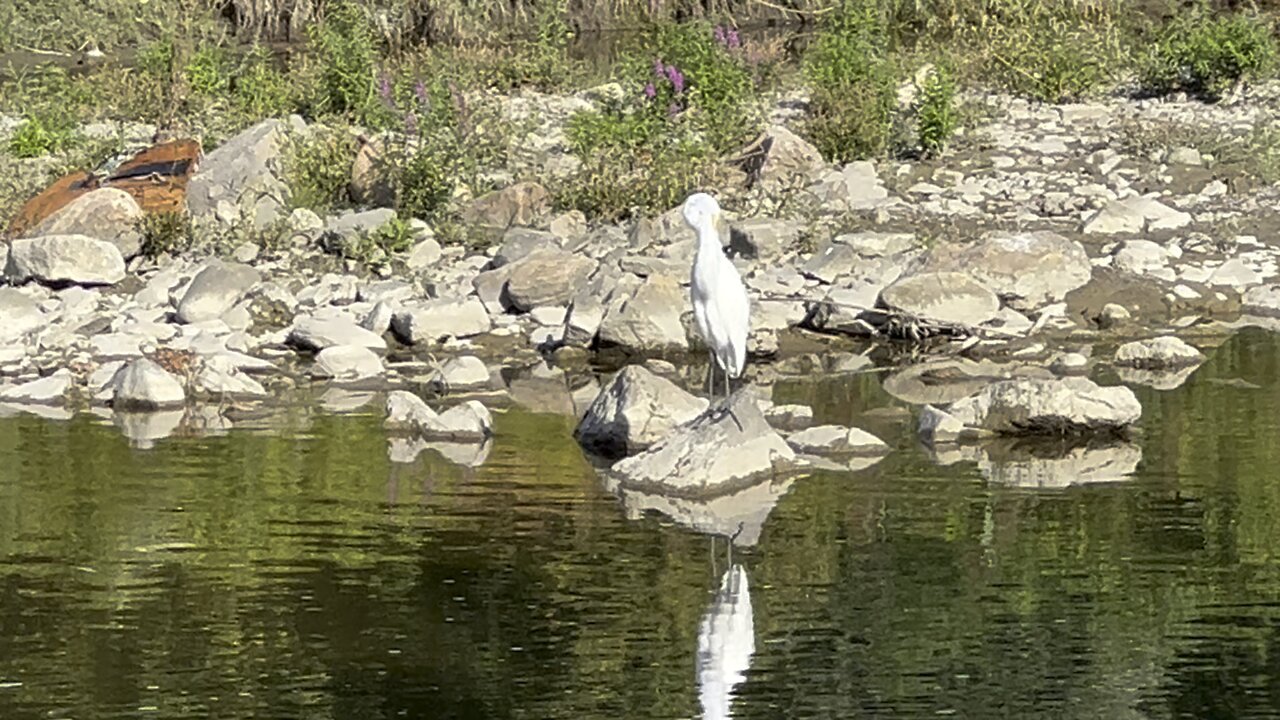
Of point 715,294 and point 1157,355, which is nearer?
point 715,294

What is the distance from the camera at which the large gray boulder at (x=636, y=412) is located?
11.3 m

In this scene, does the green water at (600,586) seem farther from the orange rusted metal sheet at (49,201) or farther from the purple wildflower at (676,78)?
the purple wildflower at (676,78)

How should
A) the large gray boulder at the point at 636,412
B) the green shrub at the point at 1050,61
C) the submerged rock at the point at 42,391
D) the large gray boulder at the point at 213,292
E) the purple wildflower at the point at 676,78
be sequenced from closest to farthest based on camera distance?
the large gray boulder at the point at 636,412 < the submerged rock at the point at 42,391 < the large gray boulder at the point at 213,292 < the purple wildflower at the point at 676,78 < the green shrub at the point at 1050,61

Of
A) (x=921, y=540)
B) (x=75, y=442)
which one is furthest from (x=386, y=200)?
(x=921, y=540)

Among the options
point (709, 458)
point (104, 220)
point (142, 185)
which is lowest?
point (709, 458)

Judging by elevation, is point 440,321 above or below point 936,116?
below

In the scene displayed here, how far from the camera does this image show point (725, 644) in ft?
26.8

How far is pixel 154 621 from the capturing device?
28.1 ft

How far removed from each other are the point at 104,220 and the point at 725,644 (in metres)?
9.29

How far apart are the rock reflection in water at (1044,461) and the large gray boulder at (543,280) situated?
409 cm

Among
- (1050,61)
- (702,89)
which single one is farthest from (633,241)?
(1050,61)

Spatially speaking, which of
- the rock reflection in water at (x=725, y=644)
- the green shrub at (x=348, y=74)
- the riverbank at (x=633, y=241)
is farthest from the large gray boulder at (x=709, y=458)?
the green shrub at (x=348, y=74)

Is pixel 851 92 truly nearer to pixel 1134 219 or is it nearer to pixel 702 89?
pixel 702 89

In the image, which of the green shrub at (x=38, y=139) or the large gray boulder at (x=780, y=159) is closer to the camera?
the large gray boulder at (x=780, y=159)
